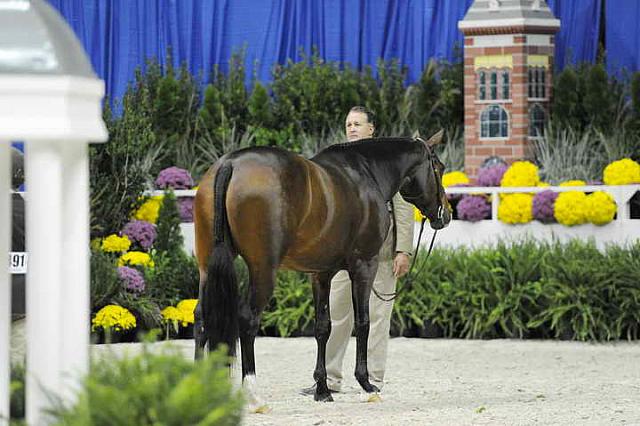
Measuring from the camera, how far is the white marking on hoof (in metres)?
6.05

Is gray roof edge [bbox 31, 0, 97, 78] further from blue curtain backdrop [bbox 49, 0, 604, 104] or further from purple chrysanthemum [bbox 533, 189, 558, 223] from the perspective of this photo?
A: blue curtain backdrop [bbox 49, 0, 604, 104]

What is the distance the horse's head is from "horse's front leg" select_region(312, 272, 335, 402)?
0.77m

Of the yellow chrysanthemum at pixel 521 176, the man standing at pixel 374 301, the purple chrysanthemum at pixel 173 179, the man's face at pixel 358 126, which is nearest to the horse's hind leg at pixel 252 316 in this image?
the man standing at pixel 374 301

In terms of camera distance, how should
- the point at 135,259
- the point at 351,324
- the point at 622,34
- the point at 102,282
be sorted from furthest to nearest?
the point at 622,34, the point at 135,259, the point at 102,282, the point at 351,324

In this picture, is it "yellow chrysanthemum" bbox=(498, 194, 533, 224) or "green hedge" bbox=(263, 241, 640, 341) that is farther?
"yellow chrysanthemum" bbox=(498, 194, 533, 224)

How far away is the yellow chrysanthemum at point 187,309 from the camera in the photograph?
956 centimetres

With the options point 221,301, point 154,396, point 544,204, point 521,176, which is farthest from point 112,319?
point 154,396

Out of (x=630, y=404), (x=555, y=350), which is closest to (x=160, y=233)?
(x=555, y=350)

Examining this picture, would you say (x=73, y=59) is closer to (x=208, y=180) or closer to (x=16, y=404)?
(x=16, y=404)

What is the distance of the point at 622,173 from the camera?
38.7 ft

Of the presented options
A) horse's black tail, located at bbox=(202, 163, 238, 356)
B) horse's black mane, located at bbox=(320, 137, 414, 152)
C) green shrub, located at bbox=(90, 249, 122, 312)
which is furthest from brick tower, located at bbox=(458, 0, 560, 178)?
horse's black tail, located at bbox=(202, 163, 238, 356)

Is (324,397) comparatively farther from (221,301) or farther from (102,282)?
(102,282)

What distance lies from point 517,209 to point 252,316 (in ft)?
18.0

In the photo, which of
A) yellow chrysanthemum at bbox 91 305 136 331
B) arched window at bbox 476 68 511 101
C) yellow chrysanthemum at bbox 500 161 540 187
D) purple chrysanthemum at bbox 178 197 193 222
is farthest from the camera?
arched window at bbox 476 68 511 101
